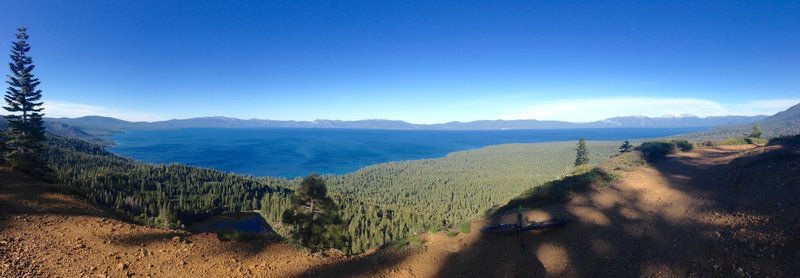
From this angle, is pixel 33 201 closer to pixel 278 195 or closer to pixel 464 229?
pixel 464 229

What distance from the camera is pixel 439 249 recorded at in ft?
56.1

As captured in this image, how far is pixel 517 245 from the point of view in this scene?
16500mm

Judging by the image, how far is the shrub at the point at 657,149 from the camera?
34344mm

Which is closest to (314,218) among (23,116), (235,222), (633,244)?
(633,244)

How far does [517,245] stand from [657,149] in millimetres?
29703

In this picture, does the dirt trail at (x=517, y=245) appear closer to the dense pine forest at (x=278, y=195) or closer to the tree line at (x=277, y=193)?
the tree line at (x=277, y=193)

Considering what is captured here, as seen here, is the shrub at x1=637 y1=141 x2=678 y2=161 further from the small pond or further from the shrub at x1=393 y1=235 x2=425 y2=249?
the small pond

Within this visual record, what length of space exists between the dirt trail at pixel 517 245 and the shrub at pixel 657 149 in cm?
1365

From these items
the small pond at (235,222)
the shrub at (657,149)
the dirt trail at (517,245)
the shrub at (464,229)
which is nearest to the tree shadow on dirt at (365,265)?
the dirt trail at (517,245)

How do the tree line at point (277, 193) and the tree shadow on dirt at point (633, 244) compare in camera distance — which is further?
the tree line at point (277, 193)

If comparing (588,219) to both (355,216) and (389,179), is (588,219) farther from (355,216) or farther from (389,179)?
(389,179)

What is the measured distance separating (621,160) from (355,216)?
220 feet

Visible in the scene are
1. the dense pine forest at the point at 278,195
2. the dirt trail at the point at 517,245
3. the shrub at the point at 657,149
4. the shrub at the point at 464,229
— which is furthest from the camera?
the dense pine forest at the point at 278,195

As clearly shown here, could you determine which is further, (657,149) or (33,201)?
(657,149)
